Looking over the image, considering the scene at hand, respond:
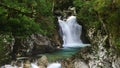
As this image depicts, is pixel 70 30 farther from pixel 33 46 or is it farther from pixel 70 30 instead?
pixel 33 46

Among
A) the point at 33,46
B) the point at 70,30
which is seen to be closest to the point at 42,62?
the point at 33,46

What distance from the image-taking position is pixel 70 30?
80.5 ft

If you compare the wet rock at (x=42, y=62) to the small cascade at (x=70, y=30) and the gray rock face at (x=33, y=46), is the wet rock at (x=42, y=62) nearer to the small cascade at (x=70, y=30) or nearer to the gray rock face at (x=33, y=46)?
the gray rock face at (x=33, y=46)

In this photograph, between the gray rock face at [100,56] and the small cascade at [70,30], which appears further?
the small cascade at [70,30]

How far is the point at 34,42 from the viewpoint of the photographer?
63.6 ft

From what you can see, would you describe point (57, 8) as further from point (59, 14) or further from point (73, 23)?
point (73, 23)

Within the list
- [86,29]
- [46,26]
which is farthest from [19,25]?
[86,29]

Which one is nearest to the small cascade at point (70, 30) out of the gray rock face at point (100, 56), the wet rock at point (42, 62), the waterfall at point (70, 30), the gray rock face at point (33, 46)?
the waterfall at point (70, 30)

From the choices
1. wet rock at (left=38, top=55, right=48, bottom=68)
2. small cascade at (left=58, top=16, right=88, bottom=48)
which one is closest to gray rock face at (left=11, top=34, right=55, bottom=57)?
wet rock at (left=38, top=55, right=48, bottom=68)

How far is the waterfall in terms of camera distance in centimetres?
2408

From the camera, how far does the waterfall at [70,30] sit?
2408 centimetres

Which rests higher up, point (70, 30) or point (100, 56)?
point (100, 56)

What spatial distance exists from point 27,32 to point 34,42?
8372 mm

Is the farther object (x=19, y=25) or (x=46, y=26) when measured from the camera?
(x=46, y=26)
